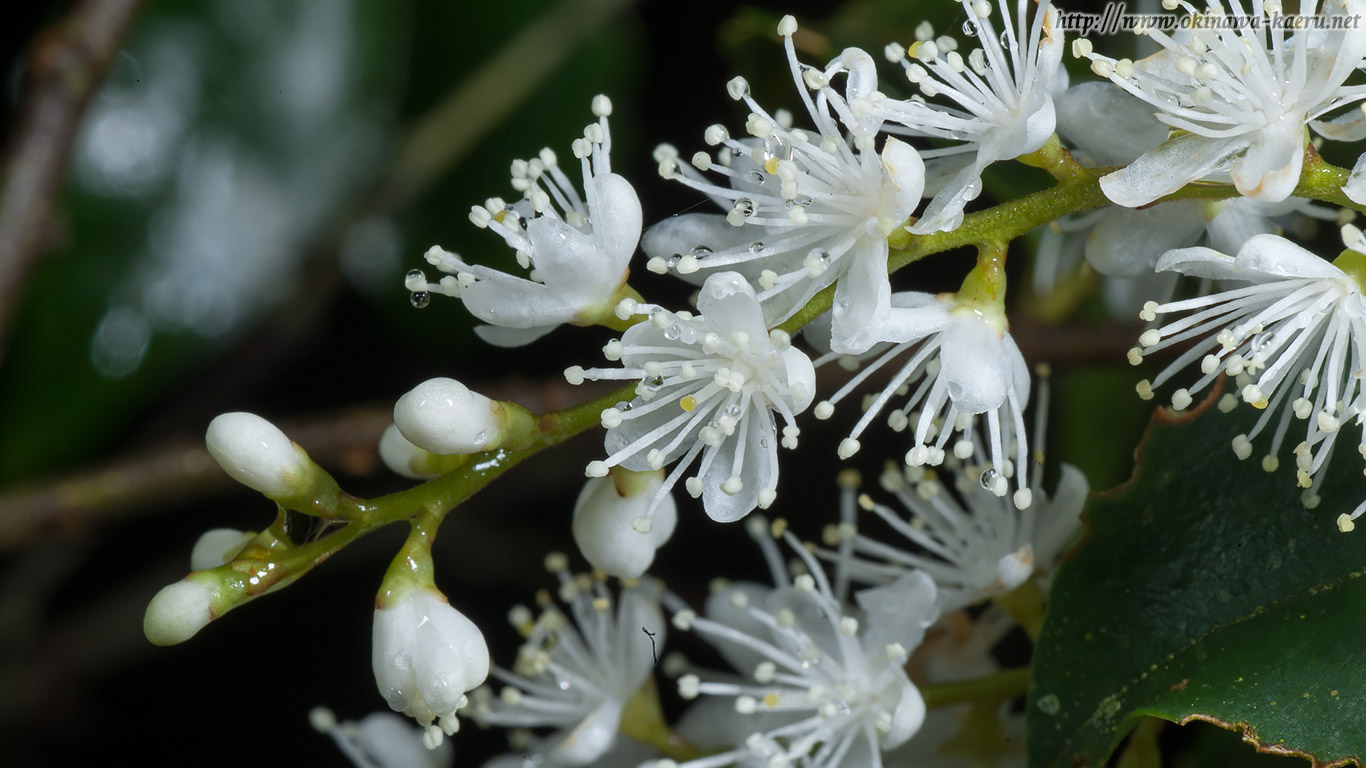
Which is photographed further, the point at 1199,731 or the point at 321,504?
the point at 1199,731

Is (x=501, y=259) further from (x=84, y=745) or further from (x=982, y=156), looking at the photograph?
(x=982, y=156)

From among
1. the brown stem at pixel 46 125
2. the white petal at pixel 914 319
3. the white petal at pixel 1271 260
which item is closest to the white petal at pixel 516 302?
the white petal at pixel 914 319

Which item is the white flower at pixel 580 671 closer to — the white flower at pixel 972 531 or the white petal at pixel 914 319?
the white flower at pixel 972 531

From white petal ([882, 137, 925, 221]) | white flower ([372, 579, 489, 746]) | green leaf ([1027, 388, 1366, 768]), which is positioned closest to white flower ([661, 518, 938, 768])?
green leaf ([1027, 388, 1366, 768])

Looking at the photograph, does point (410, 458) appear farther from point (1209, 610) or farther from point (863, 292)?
point (1209, 610)

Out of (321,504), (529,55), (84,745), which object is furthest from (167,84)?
(321,504)

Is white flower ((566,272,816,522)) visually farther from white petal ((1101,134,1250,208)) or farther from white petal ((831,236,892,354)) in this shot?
white petal ((1101,134,1250,208))
